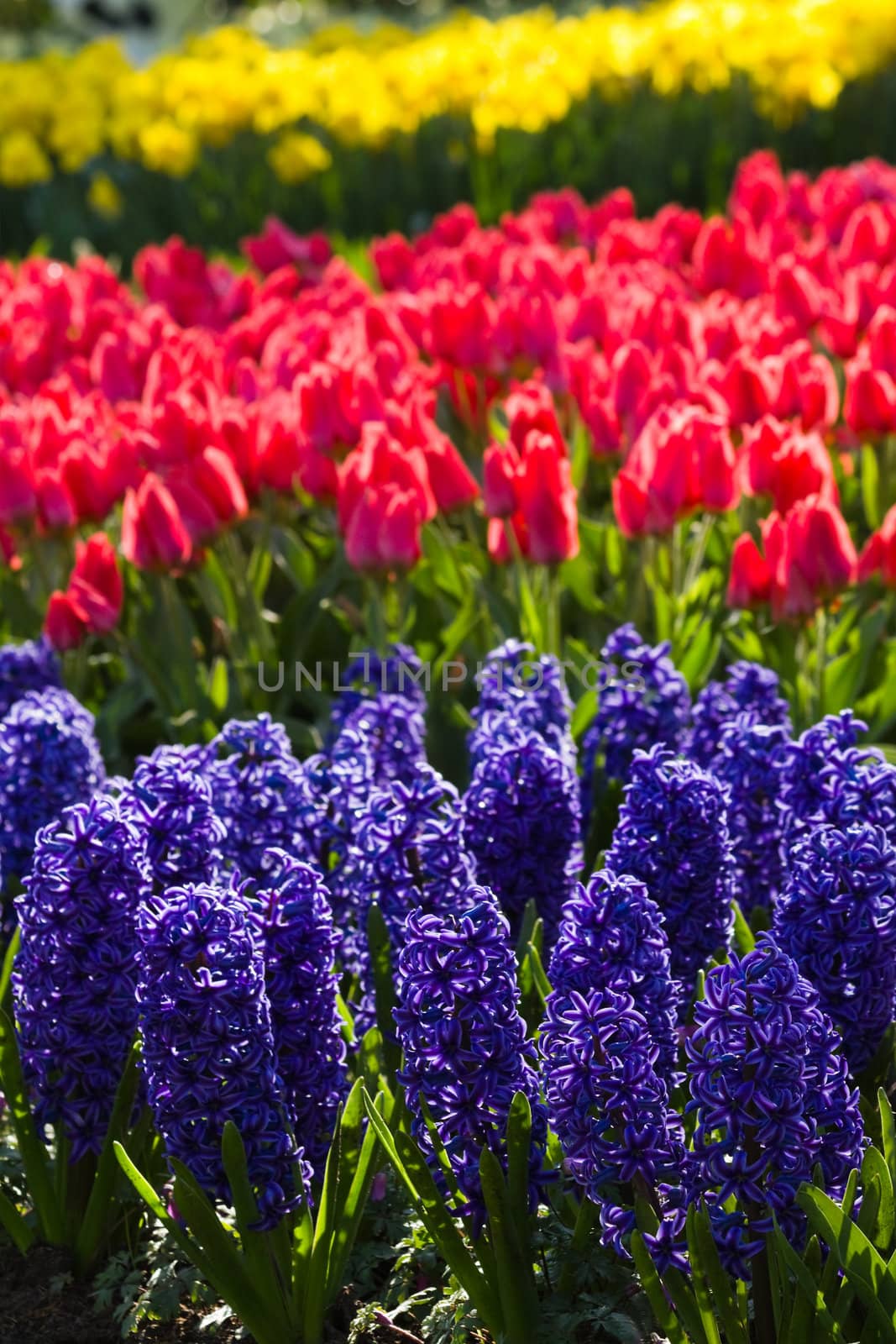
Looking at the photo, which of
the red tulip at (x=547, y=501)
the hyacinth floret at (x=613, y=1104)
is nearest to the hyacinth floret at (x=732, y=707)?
the red tulip at (x=547, y=501)

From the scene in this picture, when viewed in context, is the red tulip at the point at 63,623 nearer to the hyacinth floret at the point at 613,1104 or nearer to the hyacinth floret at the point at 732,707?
the hyacinth floret at the point at 732,707

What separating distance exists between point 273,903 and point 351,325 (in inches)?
105

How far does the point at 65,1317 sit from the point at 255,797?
2.11ft

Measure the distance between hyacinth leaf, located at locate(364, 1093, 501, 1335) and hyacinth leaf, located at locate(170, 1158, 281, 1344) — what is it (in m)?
0.18

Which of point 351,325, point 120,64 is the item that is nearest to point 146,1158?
point 351,325

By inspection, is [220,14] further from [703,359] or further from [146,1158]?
[146,1158]

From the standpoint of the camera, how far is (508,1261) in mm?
1592

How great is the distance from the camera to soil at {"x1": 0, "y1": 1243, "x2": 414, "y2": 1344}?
1830mm

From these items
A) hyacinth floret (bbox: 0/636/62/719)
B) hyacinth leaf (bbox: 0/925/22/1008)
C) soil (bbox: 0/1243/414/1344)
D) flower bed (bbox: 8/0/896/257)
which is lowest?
soil (bbox: 0/1243/414/1344)

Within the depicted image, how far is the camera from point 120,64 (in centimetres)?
1119

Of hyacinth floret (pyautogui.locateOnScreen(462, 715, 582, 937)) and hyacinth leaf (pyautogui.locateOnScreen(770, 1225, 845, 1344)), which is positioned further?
hyacinth floret (pyautogui.locateOnScreen(462, 715, 582, 937))

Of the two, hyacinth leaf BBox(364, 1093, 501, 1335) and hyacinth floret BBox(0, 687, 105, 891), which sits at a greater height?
hyacinth floret BBox(0, 687, 105, 891)

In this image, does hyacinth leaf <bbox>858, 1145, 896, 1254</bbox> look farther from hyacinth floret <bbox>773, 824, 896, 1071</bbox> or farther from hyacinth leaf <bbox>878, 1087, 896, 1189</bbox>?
hyacinth floret <bbox>773, 824, 896, 1071</bbox>

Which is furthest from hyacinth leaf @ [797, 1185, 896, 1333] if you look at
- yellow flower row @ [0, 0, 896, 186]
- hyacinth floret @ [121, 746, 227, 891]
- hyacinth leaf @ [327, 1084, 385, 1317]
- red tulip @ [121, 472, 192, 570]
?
yellow flower row @ [0, 0, 896, 186]
